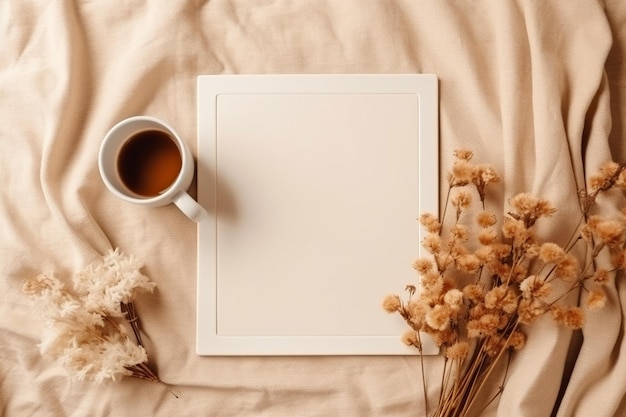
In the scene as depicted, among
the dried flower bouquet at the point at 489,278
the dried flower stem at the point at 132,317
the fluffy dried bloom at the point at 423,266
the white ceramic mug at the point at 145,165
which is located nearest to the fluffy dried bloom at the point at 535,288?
the dried flower bouquet at the point at 489,278

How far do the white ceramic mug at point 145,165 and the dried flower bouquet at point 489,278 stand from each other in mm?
273

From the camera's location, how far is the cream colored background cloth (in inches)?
29.5

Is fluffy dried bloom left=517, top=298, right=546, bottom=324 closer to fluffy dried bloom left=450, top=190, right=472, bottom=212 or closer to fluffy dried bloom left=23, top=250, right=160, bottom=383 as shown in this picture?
fluffy dried bloom left=450, top=190, right=472, bottom=212

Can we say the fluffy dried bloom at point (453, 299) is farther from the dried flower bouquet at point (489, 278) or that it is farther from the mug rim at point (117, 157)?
the mug rim at point (117, 157)

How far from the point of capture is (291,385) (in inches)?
29.7

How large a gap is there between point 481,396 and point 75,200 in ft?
1.90

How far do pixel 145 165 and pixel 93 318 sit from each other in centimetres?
20

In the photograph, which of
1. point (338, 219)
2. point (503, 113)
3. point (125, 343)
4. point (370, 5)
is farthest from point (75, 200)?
point (503, 113)

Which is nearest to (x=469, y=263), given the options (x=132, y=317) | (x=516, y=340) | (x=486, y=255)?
(x=486, y=255)

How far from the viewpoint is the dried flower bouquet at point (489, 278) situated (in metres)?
0.64

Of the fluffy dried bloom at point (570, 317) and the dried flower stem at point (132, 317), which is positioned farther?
the dried flower stem at point (132, 317)

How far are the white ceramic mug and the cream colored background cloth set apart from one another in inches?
2.3

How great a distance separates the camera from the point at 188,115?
0.77 m

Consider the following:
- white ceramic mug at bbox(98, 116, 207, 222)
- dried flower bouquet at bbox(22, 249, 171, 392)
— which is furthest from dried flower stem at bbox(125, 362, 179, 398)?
white ceramic mug at bbox(98, 116, 207, 222)
